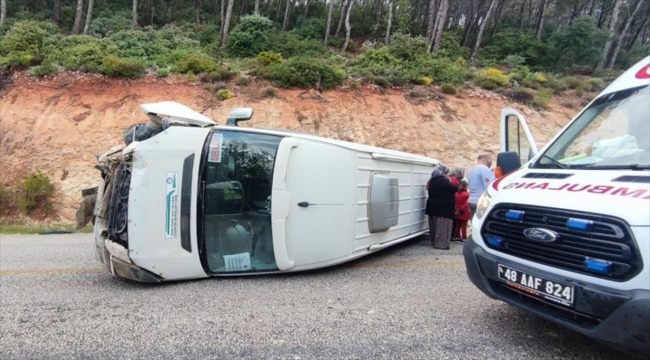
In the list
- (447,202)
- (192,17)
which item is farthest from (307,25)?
(447,202)

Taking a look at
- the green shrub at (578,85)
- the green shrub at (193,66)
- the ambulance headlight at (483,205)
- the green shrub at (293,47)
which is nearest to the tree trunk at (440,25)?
the green shrub at (293,47)

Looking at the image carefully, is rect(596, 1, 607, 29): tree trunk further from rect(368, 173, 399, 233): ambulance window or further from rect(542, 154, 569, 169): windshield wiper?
rect(542, 154, 569, 169): windshield wiper

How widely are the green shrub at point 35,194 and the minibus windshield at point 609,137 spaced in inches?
539

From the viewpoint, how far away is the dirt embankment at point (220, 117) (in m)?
14.3

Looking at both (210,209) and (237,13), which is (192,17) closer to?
(237,13)

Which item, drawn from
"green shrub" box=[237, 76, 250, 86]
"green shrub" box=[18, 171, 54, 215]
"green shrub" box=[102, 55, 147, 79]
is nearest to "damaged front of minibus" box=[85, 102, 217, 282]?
"green shrub" box=[18, 171, 54, 215]

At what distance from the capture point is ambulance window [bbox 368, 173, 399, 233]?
17.3 ft

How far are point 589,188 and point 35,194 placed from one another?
14188mm

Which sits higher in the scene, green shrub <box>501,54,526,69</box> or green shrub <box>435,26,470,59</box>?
green shrub <box>435,26,470,59</box>

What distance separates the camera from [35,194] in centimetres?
1232

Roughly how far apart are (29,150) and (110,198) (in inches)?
483

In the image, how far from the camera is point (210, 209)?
4.58 metres

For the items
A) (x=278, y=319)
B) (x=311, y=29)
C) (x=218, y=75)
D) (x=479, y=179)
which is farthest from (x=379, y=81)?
(x=278, y=319)

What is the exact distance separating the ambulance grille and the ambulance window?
210 cm
